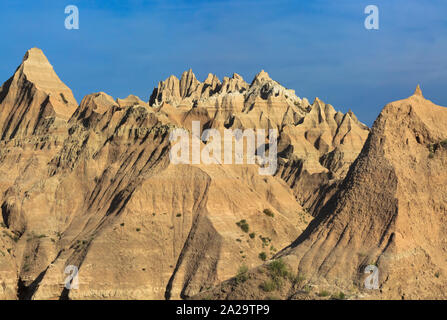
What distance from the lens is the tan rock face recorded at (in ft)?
269

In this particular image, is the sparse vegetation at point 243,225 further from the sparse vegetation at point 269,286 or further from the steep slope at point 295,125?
the steep slope at point 295,125

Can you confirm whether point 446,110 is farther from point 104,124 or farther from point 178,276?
point 104,124

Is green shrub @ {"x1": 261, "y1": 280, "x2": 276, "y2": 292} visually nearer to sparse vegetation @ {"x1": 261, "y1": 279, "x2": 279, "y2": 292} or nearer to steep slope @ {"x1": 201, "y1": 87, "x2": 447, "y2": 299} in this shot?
sparse vegetation @ {"x1": 261, "y1": 279, "x2": 279, "y2": 292}

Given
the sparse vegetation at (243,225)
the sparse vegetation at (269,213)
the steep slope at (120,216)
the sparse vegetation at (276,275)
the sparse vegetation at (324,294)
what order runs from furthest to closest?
the sparse vegetation at (269,213)
the sparse vegetation at (243,225)
the steep slope at (120,216)
the sparse vegetation at (276,275)
the sparse vegetation at (324,294)

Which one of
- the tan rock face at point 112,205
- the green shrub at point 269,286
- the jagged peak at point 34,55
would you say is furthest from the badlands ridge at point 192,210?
the jagged peak at point 34,55

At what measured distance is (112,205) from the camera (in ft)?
304

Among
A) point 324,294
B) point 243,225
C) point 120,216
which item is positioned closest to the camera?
point 324,294

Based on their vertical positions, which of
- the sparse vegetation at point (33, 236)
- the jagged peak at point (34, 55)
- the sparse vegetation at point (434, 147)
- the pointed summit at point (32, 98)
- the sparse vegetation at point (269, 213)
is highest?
the jagged peak at point (34, 55)

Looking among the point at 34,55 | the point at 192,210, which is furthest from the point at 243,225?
the point at 34,55

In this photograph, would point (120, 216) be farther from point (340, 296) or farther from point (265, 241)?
point (340, 296)

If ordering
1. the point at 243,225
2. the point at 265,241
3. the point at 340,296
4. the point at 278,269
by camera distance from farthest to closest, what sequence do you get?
the point at 243,225 < the point at 265,241 < the point at 278,269 < the point at 340,296

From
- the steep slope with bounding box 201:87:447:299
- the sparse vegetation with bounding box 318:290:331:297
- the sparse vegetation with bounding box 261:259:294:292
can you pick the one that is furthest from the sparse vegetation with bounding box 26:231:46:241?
the sparse vegetation with bounding box 318:290:331:297

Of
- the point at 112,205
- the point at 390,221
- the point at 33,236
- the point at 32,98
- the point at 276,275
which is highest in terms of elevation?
the point at 32,98

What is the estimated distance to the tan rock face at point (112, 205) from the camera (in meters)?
82.0
